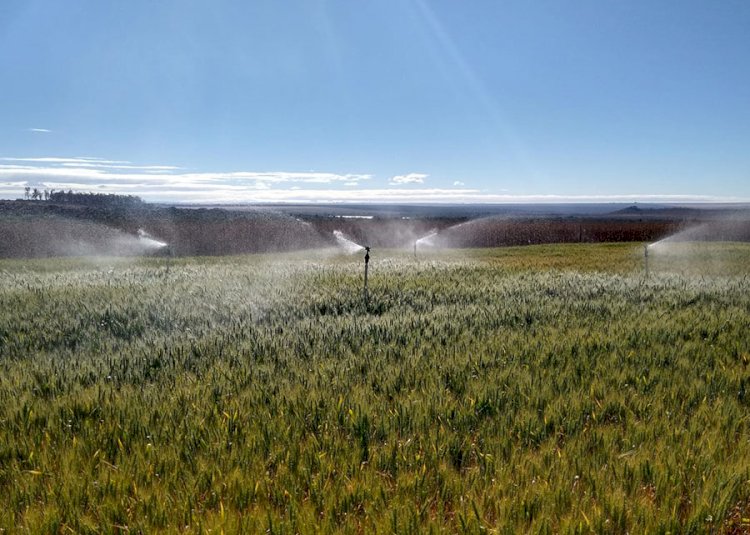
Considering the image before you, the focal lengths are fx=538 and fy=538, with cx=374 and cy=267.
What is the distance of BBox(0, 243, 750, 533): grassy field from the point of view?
350cm

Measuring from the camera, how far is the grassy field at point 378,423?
3504 millimetres

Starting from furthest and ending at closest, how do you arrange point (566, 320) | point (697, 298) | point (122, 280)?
1. point (122, 280)
2. point (697, 298)
3. point (566, 320)

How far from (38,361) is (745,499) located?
320 inches

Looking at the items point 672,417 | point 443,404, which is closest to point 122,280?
point 443,404

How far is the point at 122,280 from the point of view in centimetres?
1686

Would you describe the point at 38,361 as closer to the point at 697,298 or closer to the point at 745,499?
the point at 745,499

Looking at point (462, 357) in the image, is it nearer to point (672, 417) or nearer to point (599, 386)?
point (599, 386)

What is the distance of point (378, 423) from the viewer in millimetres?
4812

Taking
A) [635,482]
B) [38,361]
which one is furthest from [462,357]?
Answer: [38,361]

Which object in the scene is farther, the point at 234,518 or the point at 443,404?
the point at 443,404

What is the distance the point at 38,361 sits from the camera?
24.4ft

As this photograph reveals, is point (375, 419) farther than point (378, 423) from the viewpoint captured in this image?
Yes

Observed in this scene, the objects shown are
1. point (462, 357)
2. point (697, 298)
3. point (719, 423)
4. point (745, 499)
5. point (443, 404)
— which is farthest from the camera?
point (697, 298)

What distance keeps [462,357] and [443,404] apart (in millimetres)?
1862
